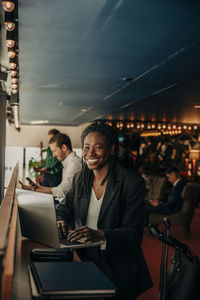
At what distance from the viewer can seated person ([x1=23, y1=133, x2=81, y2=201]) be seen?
374 centimetres

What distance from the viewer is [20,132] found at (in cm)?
1650

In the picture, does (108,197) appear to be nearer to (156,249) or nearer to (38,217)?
(38,217)

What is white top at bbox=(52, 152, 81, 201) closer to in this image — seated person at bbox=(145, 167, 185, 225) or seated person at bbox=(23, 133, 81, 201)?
seated person at bbox=(23, 133, 81, 201)

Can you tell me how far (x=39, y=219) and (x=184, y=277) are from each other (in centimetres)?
77

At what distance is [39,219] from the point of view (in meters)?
2.02

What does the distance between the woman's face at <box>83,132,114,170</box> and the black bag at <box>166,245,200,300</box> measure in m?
0.56

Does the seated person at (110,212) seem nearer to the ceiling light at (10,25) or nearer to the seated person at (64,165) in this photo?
the ceiling light at (10,25)

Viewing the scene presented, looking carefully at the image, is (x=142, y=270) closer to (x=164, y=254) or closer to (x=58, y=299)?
(x=164, y=254)

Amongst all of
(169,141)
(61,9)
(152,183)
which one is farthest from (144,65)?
(169,141)

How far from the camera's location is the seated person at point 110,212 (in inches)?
69.1

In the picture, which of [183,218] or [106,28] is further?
[183,218]

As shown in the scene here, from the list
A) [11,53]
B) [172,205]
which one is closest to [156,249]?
[172,205]

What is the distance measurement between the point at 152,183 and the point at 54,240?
8.31m

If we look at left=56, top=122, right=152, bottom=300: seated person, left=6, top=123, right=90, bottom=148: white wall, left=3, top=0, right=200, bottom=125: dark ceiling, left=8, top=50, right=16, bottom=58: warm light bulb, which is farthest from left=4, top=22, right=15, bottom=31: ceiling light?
left=6, top=123, right=90, bottom=148: white wall
